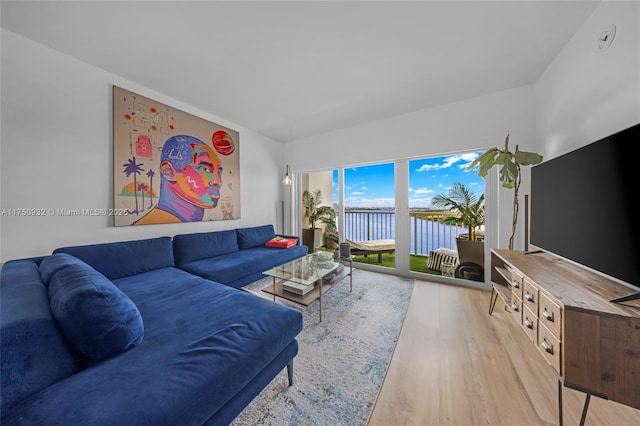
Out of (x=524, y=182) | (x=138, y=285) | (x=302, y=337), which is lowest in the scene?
(x=302, y=337)

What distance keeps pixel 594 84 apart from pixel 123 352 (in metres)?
3.41

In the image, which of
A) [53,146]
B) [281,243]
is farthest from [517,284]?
[53,146]

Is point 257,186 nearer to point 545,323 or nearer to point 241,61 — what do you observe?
point 241,61

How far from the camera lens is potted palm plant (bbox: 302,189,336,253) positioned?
4.59 m

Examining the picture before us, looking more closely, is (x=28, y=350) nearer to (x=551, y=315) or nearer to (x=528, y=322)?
(x=551, y=315)

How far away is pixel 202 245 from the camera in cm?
273

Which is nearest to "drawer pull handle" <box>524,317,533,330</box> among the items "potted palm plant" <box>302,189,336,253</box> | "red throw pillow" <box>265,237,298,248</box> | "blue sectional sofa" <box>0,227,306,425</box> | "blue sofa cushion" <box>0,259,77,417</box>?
"blue sectional sofa" <box>0,227,306,425</box>

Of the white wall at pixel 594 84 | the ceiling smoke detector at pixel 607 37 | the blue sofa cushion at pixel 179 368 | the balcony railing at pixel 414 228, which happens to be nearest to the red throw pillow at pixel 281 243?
the balcony railing at pixel 414 228

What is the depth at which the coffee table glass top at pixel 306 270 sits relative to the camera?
81.3 inches

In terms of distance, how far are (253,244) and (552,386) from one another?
3386mm

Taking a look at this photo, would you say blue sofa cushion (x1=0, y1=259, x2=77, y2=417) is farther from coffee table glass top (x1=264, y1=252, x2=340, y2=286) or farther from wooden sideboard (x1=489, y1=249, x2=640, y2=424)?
wooden sideboard (x1=489, y1=249, x2=640, y2=424)

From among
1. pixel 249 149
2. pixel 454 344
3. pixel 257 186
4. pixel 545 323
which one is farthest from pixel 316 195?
pixel 545 323

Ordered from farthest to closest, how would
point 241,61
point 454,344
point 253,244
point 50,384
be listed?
point 253,244, point 241,61, point 454,344, point 50,384

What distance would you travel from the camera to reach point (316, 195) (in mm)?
4703
